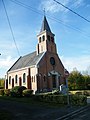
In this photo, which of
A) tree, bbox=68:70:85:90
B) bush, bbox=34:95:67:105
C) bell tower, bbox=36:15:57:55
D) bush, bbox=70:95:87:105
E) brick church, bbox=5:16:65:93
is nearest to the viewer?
bush, bbox=70:95:87:105

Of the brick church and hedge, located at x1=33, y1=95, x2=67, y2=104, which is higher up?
the brick church

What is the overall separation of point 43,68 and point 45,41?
261 inches

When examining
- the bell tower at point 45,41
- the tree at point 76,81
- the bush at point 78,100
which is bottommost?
the bush at point 78,100

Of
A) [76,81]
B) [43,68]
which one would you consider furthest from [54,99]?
[76,81]

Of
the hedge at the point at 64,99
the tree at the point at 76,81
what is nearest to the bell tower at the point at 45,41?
the tree at the point at 76,81

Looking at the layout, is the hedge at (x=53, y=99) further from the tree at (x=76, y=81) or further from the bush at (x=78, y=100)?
the tree at (x=76, y=81)

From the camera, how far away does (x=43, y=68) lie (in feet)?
140

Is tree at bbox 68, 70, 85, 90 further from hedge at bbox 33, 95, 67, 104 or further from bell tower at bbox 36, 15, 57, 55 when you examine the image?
hedge at bbox 33, 95, 67, 104

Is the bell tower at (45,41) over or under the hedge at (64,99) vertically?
over

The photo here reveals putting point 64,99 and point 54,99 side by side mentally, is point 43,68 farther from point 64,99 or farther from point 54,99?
point 64,99

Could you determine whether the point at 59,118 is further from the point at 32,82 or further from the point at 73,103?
the point at 32,82

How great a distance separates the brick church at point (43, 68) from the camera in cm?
4175

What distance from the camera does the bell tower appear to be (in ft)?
146

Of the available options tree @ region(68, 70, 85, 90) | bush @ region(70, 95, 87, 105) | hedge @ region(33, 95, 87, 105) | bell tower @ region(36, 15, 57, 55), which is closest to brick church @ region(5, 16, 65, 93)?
bell tower @ region(36, 15, 57, 55)
